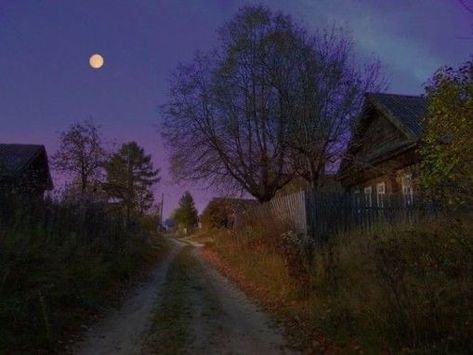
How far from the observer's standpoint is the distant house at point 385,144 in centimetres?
2223

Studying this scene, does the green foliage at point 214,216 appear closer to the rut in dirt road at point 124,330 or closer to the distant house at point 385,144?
the distant house at point 385,144

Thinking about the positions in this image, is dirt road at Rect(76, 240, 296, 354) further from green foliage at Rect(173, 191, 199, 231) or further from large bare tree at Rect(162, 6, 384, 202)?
green foliage at Rect(173, 191, 199, 231)

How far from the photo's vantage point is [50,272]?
1084cm

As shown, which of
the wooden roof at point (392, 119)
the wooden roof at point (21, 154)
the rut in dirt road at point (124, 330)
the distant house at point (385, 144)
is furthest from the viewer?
the wooden roof at point (21, 154)

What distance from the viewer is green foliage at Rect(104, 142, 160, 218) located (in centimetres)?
4163

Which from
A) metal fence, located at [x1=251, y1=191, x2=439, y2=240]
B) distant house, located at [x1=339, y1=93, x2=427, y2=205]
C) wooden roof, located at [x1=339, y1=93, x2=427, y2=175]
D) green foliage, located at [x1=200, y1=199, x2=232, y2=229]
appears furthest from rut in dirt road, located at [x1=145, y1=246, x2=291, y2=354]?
green foliage, located at [x1=200, y1=199, x2=232, y2=229]

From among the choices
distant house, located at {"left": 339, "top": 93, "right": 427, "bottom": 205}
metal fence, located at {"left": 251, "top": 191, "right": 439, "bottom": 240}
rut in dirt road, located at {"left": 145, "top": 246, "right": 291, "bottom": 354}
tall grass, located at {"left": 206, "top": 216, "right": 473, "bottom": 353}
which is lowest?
rut in dirt road, located at {"left": 145, "top": 246, "right": 291, "bottom": 354}

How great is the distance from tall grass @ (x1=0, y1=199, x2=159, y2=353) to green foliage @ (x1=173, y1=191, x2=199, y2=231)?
251ft

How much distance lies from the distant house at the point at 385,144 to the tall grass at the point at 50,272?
416 inches

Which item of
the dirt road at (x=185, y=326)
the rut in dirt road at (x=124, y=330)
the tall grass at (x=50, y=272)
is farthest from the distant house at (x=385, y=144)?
the rut in dirt road at (x=124, y=330)

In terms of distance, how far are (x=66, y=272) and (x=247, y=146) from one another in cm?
1778

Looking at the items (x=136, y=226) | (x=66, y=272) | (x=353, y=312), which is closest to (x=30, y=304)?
(x=66, y=272)

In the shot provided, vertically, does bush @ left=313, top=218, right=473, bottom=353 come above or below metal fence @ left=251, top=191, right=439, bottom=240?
below

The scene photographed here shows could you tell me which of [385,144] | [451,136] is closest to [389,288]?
[451,136]
